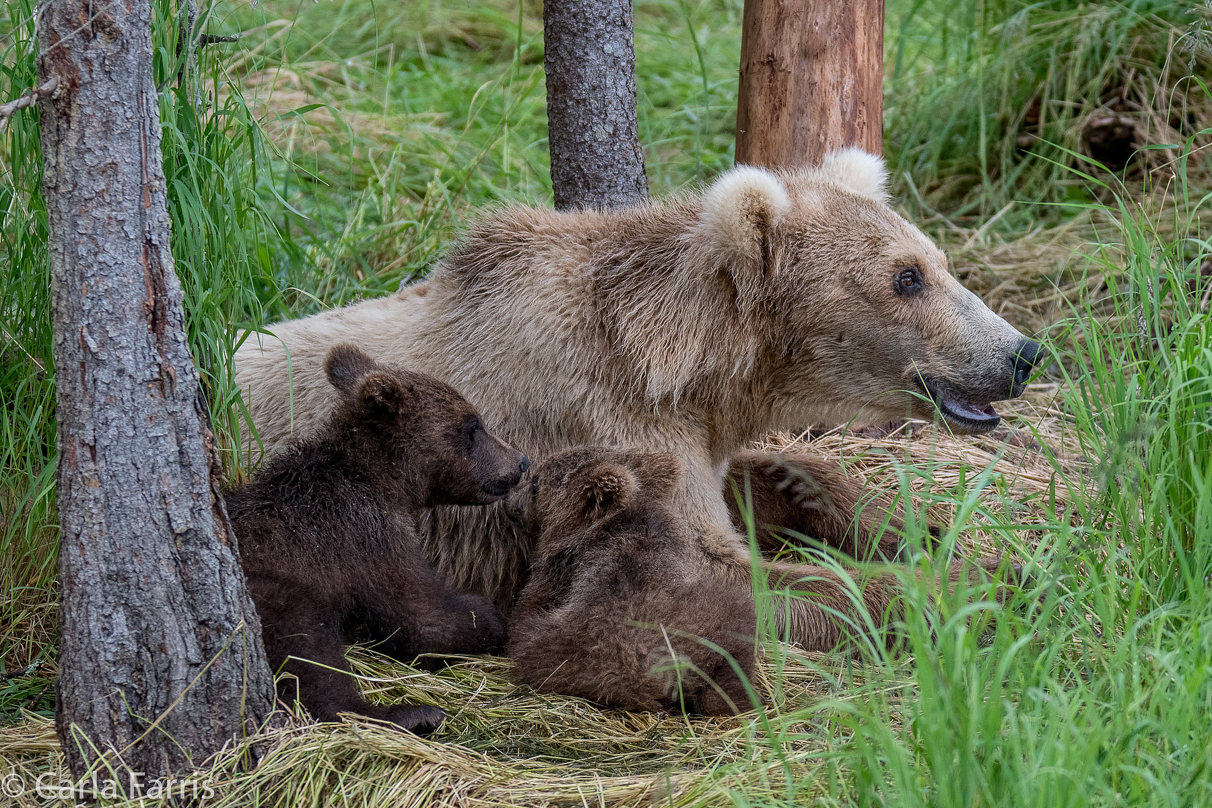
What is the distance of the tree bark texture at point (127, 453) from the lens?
2430 mm

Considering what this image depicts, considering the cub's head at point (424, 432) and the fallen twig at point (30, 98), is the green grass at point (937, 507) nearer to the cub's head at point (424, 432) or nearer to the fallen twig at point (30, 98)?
the cub's head at point (424, 432)

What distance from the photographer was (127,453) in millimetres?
2502

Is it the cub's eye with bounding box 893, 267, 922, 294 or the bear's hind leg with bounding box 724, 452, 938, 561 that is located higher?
the cub's eye with bounding box 893, 267, 922, 294

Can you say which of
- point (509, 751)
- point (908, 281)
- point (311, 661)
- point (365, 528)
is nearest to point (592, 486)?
point (365, 528)

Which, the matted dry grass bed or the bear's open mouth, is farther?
the bear's open mouth

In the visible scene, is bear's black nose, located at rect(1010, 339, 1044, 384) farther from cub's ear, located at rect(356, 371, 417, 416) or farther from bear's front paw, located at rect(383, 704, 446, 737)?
bear's front paw, located at rect(383, 704, 446, 737)

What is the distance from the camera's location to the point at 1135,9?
654 cm

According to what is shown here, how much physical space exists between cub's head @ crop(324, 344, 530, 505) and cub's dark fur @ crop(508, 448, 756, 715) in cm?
16

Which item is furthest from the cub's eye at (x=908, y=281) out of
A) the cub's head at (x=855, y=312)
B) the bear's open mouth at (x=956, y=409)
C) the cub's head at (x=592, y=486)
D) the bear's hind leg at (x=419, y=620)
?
the bear's hind leg at (x=419, y=620)

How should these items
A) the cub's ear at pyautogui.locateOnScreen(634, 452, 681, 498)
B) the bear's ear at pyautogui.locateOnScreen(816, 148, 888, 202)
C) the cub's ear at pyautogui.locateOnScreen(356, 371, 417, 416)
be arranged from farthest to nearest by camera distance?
the bear's ear at pyautogui.locateOnScreen(816, 148, 888, 202) < the cub's ear at pyautogui.locateOnScreen(634, 452, 681, 498) < the cub's ear at pyautogui.locateOnScreen(356, 371, 417, 416)

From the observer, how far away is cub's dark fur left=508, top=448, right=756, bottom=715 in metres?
3.07

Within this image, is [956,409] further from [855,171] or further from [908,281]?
[855,171]

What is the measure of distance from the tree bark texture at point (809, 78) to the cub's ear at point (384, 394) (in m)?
2.19

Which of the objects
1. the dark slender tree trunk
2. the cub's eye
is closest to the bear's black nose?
the cub's eye
